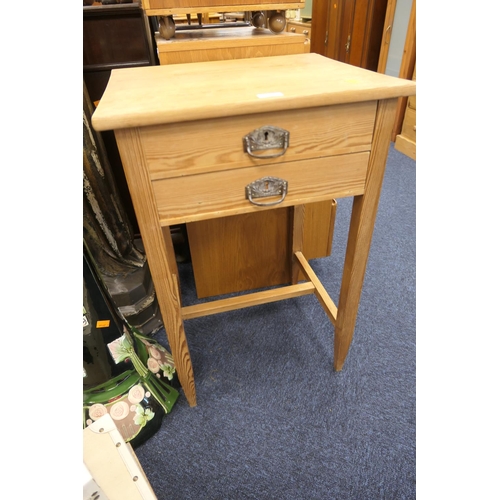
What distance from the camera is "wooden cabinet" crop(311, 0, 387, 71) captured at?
280 centimetres

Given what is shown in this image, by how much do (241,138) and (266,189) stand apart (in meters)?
0.12

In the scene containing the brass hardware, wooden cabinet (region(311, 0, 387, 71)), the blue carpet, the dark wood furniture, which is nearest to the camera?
the blue carpet

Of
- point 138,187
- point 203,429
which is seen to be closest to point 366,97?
point 138,187

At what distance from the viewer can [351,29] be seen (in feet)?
9.95

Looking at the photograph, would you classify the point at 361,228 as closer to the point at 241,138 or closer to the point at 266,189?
the point at 266,189

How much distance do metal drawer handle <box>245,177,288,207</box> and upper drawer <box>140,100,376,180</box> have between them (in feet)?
0.13

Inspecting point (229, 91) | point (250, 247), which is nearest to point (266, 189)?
point (229, 91)

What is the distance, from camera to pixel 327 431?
1.00 meters

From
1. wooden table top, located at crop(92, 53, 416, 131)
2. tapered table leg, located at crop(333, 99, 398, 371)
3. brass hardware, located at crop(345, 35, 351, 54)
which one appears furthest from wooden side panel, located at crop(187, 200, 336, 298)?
brass hardware, located at crop(345, 35, 351, 54)

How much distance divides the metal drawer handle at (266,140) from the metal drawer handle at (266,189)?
2.2 inches

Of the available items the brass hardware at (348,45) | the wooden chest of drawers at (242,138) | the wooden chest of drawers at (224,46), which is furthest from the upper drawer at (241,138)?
the brass hardware at (348,45)

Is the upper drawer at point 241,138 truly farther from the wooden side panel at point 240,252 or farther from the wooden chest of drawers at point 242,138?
the wooden side panel at point 240,252

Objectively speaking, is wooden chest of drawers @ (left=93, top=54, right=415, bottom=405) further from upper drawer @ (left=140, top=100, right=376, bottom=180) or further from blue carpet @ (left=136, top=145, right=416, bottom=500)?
blue carpet @ (left=136, top=145, right=416, bottom=500)

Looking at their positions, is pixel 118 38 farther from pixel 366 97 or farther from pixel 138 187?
pixel 366 97
